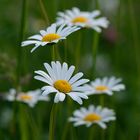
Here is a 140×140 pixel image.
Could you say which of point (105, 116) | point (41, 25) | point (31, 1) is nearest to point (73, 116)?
point (105, 116)

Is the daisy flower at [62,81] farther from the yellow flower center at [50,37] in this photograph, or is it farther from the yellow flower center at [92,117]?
the yellow flower center at [92,117]

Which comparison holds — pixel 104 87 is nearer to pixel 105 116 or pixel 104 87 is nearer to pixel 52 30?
pixel 105 116

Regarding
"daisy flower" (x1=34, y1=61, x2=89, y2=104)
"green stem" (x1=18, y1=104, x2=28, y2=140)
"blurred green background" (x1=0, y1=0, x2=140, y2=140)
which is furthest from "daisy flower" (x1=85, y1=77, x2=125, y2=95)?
"daisy flower" (x1=34, y1=61, x2=89, y2=104)

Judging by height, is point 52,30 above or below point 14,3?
below

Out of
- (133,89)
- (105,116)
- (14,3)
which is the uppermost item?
(14,3)

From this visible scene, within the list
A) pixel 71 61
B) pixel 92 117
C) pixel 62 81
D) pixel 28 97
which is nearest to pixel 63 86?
pixel 62 81

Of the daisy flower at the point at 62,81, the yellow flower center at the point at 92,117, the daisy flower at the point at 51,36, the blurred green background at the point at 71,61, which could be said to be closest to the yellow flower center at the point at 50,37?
the daisy flower at the point at 51,36
